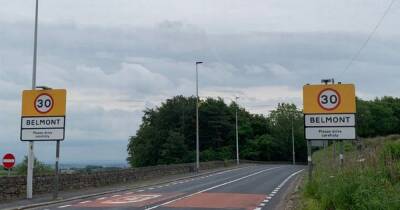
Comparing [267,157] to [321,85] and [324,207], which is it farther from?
[324,207]

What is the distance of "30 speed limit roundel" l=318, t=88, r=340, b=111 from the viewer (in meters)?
20.6

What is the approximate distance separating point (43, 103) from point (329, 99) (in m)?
12.0

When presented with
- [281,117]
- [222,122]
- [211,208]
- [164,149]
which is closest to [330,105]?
[211,208]

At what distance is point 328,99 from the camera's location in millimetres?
20641

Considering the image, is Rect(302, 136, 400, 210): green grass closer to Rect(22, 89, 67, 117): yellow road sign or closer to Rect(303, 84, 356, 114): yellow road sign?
Rect(303, 84, 356, 114): yellow road sign

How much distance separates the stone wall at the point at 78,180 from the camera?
75.5ft

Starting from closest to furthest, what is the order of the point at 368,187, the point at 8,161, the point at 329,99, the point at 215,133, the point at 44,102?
the point at 368,187 → the point at 329,99 → the point at 8,161 → the point at 44,102 → the point at 215,133

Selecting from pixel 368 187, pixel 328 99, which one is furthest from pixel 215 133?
pixel 368 187

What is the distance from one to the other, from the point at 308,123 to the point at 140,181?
20.0 m

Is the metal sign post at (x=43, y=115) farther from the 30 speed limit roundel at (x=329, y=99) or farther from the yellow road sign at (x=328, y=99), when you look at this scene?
the 30 speed limit roundel at (x=329, y=99)

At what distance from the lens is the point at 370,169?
13.7 meters

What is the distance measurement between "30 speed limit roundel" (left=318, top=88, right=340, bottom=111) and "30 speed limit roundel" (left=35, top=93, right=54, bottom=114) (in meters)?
11.3

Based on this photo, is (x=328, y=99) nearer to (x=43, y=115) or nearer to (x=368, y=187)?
(x=368, y=187)

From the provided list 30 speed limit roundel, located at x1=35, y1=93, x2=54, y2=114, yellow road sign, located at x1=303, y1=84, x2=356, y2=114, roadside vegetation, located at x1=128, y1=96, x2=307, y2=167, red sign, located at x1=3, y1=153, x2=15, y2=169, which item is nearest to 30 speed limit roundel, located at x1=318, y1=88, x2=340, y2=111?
yellow road sign, located at x1=303, y1=84, x2=356, y2=114
